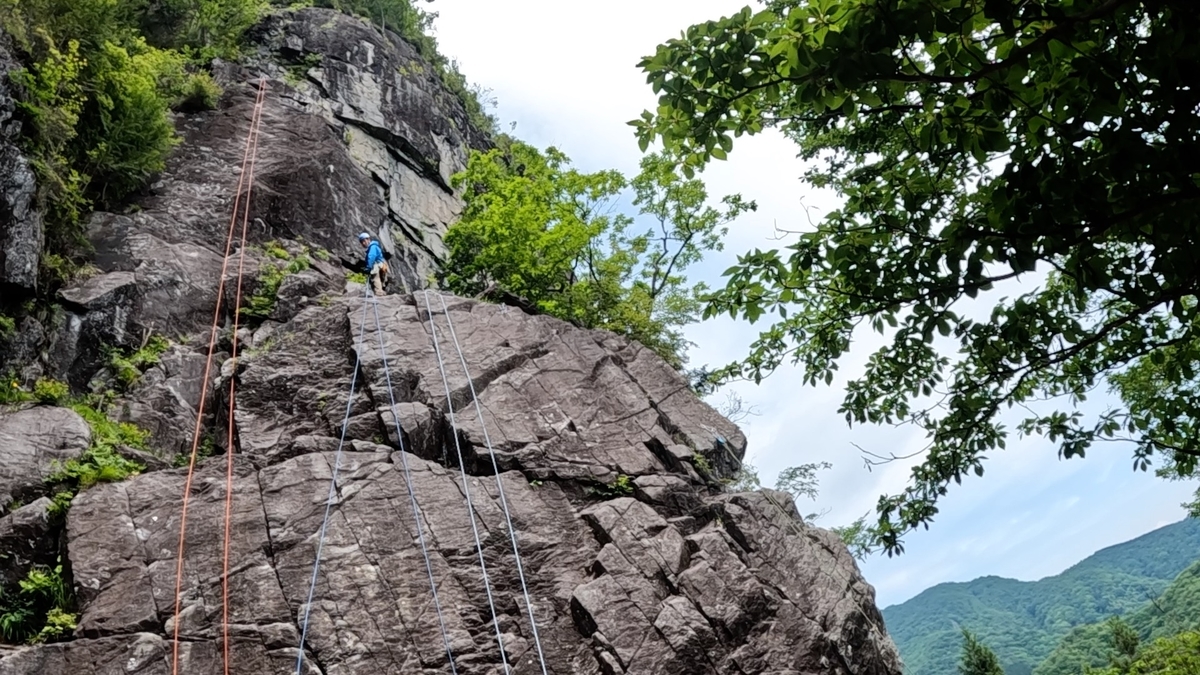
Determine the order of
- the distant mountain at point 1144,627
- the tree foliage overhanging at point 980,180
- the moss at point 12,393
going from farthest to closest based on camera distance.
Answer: the distant mountain at point 1144,627, the moss at point 12,393, the tree foliage overhanging at point 980,180

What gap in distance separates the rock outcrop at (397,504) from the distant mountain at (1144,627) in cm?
3417

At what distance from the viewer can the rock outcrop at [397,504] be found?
296 inches

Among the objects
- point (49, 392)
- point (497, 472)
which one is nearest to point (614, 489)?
point (497, 472)

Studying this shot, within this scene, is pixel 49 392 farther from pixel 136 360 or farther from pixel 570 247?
pixel 570 247

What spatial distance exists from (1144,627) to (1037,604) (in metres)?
72.1

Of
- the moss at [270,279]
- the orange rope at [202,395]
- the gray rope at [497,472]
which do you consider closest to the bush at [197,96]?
the orange rope at [202,395]

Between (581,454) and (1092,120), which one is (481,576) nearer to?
(581,454)

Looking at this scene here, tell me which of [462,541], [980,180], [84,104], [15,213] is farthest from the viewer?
[84,104]

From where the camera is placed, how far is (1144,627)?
42031 millimetres

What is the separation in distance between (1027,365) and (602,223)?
14.9m

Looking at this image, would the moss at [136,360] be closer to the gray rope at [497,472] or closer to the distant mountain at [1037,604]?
the gray rope at [497,472]

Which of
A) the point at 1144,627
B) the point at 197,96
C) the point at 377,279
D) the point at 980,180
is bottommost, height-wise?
the point at 1144,627

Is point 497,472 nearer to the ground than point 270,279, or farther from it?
nearer to the ground

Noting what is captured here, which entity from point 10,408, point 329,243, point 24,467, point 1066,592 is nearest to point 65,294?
point 10,408
